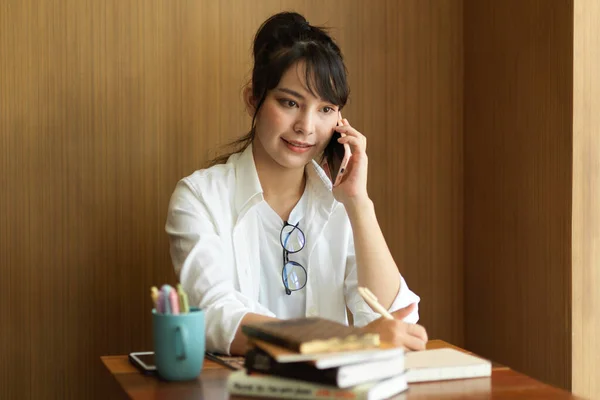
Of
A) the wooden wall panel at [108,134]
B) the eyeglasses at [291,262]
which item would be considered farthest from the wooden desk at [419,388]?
the wooden wall panel at [108,134]

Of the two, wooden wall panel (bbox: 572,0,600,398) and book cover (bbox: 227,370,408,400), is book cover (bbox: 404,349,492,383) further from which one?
wooden wall panel (bbox: 572,0,600,398)

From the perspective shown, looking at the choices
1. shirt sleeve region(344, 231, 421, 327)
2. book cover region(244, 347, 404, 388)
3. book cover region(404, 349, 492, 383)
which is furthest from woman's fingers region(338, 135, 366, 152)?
book cover region(244, 347, 404, 388)

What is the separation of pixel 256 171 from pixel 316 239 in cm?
20

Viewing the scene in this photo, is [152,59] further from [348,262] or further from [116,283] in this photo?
[348,262]

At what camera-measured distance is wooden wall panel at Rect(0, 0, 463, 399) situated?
6.19 ft

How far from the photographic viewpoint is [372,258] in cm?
163

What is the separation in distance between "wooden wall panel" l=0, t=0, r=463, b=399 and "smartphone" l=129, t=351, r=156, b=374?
70 cm

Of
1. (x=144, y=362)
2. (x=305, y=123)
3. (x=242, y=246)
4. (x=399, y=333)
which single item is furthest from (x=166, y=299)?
(x=305, y=123)

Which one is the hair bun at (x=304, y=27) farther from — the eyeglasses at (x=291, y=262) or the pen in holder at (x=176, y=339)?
the pen in holder at (x=176, y=339)

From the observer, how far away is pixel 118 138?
6.41 ft

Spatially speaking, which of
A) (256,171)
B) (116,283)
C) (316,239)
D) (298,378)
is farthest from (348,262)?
(298,378)

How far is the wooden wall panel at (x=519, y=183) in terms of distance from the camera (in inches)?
72.4

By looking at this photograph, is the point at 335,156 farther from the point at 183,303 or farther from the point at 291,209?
the point at 183,303

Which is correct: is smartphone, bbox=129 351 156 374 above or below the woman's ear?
below
